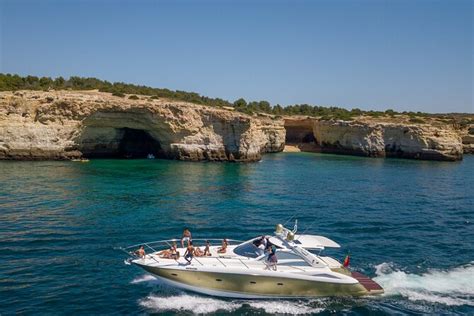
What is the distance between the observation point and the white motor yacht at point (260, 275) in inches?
571

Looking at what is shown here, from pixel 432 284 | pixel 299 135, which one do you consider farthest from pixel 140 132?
pixel 432 284

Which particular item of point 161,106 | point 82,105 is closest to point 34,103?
point 82,105

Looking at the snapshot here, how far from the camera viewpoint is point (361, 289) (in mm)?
14930

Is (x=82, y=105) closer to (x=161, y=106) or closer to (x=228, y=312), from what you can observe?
(x=161, y=106)

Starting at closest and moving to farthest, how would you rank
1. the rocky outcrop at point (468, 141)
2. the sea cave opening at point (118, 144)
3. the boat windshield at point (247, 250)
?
the boat windshield at point (247, 250) → the sea cave opening at point (118, 144) → the rocky outcrop at point (468, 141)

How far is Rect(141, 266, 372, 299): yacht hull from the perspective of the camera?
1448 cm

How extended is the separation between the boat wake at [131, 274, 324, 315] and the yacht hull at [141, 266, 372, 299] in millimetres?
263

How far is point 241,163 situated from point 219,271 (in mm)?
38656

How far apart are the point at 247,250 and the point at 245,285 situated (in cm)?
165

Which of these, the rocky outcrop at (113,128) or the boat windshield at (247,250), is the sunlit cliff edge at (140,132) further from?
the boat windshield at (247,250)

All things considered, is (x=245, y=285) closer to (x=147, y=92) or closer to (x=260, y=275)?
(x=260, y=275)

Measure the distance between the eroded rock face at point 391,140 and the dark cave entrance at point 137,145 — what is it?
3180 centimetres

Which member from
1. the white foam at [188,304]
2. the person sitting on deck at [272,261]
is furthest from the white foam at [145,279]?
the person sitting on deck at [272,261]

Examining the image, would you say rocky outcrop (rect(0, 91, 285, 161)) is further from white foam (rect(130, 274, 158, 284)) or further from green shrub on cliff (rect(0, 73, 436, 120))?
white foam (rect(130, 274, 158, 284))
